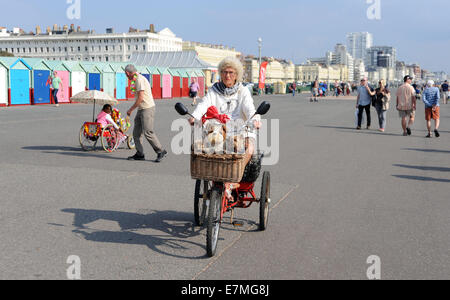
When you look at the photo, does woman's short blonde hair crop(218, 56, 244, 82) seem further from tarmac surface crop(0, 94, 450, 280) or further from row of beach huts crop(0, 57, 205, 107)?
row of beach huts crop(0, 57, 205, 107)

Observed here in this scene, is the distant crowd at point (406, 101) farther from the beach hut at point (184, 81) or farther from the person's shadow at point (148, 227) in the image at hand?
the beach hut at point (184, 81)

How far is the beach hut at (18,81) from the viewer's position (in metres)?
29.2

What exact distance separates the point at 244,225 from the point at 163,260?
4.84 ft

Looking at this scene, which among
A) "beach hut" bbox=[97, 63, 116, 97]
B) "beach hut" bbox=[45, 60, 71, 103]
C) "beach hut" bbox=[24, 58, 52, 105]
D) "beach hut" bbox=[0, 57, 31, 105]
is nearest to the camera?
"beach hut" bbox=[0, 57, 31, 105]

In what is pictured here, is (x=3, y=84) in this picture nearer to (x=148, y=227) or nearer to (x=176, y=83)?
(x=176, y=83)

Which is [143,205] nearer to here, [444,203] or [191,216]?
[191,216]

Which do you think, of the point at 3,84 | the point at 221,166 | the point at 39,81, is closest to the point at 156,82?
the point at 39,81

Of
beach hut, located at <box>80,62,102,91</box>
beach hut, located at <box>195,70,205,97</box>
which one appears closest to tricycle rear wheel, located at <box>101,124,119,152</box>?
beach hut, located at <box>80,62,102,91</box>

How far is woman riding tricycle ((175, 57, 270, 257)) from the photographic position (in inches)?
185

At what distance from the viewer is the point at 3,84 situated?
1131 inches

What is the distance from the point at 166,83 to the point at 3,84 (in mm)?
19565

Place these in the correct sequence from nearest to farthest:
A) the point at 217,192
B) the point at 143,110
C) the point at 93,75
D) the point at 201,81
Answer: the point at 217,192
the point at 143,110
the point at 93,75
the point at 201,81

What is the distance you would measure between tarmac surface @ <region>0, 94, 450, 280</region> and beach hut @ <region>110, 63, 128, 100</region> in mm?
28607

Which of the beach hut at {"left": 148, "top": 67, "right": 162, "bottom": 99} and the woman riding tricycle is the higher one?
the beach hut at {"left": 148, "top": 67, "right": 162, "bottom": 99}
